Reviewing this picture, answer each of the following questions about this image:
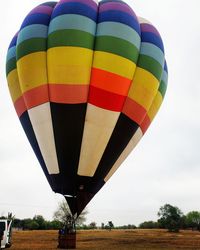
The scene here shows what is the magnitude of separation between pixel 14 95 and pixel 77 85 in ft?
12.1

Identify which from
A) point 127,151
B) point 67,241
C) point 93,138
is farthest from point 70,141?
point 67,241

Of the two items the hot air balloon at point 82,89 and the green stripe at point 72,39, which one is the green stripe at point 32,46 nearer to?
the hot air balloon at point 82,89

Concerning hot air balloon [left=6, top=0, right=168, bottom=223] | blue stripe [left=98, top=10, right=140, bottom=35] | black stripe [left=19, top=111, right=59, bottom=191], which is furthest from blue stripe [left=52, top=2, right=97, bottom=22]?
black stripe [left=19, top=111, right=59, bottom=191]

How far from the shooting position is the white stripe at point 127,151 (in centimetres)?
1600

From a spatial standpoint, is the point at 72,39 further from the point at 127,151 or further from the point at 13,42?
the point at 127,151

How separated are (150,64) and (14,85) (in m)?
5.91

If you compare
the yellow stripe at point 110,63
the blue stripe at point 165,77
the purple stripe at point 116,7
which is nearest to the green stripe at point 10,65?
the yellow stripe at point 110,63

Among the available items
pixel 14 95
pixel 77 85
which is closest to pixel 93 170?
pixel 77 85

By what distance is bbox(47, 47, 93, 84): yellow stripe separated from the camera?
14.5m

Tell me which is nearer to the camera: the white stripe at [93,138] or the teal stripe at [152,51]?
the white stripe at [93,138]

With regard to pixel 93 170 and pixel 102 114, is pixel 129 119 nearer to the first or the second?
pixel 102 114

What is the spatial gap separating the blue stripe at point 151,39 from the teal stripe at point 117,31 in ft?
3.59

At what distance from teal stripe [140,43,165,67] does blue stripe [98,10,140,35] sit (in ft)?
2.69

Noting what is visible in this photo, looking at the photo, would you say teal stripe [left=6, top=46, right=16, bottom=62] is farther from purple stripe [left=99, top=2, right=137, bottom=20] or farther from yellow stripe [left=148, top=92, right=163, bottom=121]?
yellow stripe [left=148, top=92, right=163, bottom=121]
